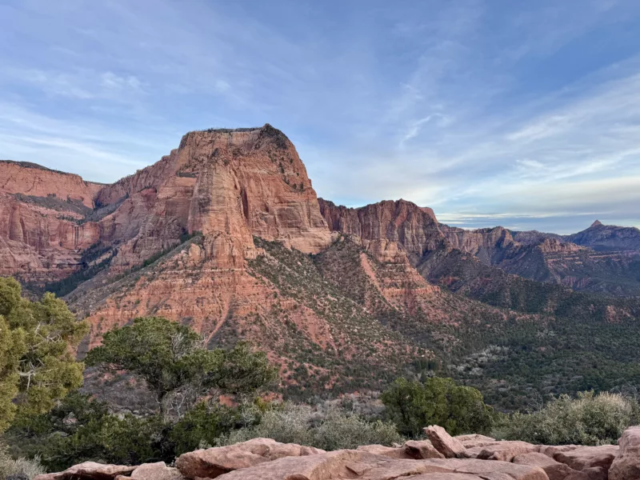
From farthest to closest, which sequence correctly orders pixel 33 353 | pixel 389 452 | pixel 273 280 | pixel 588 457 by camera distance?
pixel 273 280, pixel 33 353, pixel 389 452, pixel 588 457

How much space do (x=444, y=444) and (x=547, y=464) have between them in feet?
7.82

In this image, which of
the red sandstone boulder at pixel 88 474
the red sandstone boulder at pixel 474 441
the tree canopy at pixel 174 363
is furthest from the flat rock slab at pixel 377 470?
the tree canopy at pixel 174 363

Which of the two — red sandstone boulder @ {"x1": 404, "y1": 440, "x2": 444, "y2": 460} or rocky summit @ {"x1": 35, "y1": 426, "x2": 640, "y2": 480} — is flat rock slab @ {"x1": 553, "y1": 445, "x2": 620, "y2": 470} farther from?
red sandstone boulder @ {"x1": 404, "y1": 440, "x2": 444, "y2": 460}

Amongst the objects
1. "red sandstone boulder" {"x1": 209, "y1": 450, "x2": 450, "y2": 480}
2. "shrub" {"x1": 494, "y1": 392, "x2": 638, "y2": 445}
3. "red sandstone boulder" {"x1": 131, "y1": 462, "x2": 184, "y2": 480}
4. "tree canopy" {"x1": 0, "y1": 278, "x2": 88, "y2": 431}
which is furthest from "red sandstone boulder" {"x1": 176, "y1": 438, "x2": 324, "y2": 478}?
"shrub" {"x1": 494, "y1": 392, "x2": 638, "y2": 445}

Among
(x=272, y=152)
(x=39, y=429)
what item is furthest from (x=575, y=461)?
(x=272, y=152)

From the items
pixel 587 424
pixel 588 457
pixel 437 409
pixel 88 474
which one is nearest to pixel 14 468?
pixel 88 474

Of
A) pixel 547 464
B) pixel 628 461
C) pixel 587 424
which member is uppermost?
pixel 628 461

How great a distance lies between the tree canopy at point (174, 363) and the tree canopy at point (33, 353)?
97.5 inches

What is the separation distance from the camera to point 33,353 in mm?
15156

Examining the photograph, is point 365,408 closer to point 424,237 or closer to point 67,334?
point 67,334

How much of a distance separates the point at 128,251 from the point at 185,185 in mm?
16825

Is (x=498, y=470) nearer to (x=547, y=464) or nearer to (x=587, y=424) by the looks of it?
(x=547, y=464)

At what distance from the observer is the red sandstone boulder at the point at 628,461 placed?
7161mm

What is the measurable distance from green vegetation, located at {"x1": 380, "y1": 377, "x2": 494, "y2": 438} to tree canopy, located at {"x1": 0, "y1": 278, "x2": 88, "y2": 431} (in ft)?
65.2
